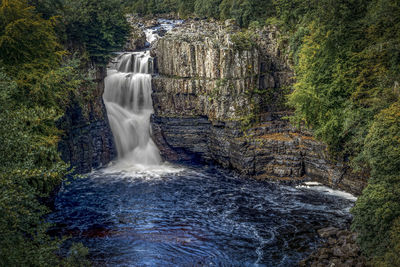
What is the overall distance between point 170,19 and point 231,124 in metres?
39.9

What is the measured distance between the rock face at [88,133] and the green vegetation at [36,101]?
1625 millimetres

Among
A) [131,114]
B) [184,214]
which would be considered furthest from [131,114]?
[184,214]

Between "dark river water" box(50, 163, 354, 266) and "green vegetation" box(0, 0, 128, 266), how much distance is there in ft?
9.04

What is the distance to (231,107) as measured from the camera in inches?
1454

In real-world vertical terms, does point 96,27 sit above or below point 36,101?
above

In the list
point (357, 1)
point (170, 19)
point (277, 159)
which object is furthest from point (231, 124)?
point (170, 19)

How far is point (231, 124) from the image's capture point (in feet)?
120

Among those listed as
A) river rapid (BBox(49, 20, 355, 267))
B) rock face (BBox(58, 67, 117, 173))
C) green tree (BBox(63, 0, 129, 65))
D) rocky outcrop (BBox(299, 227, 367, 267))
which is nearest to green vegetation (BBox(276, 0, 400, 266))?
rocky outcrop (BBox(299, 227, 367, 267))

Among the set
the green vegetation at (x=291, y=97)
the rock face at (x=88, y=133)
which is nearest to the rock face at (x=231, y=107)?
the green vegetation at (x=291, y=97)

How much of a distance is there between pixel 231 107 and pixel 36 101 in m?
19.3

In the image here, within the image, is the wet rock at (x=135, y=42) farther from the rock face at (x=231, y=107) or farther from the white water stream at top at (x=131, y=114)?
the white water stream at top at (x=131, y=114)

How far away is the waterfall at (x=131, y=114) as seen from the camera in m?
39.9

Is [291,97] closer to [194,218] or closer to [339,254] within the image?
[194,218]

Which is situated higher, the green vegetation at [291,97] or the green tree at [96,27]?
the green tree at [96,27]
